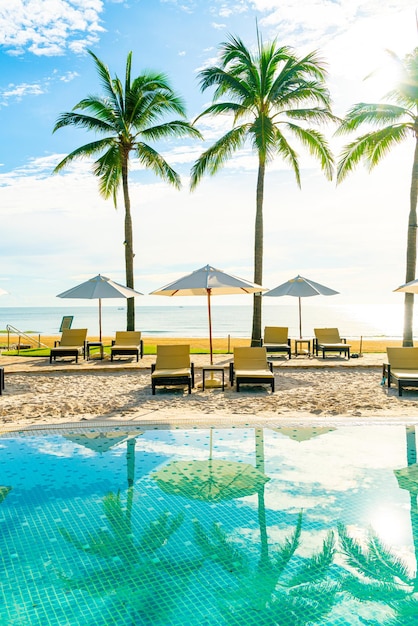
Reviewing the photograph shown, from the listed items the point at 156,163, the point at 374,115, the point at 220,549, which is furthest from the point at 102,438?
the point at 156,163

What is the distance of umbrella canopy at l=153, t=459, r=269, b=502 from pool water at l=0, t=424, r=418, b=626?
2cm

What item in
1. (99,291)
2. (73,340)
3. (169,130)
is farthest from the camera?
(169,130)

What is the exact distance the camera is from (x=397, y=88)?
47.8 feet

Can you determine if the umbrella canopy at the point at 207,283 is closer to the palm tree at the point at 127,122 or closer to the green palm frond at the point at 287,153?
the palm tree at the point at 127,122

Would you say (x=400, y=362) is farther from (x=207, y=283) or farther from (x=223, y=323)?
(x=223, y=323)

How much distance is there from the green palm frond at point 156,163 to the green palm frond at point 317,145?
486cm

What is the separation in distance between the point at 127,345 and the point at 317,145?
937cm

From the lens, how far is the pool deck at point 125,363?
42.2ft

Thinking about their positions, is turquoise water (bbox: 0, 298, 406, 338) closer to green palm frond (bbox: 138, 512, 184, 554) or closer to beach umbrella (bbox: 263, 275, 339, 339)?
beach umbrella (bbox: 263, 275, 339, 339)

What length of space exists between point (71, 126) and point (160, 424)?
1354 cm

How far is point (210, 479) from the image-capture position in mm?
5895

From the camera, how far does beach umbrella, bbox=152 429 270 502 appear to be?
5477 mm

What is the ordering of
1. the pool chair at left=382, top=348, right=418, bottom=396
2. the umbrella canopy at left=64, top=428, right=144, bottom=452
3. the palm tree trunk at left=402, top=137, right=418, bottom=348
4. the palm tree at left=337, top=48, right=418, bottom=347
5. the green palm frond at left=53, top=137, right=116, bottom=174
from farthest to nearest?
the green palm frond at left=53, top=137, right=116, bottom=174 → the palm tree trunk at left=402, top=137, right=418, bottom=348 → the palm tree at left=337, top=48, right=418, bottom=347 → the pool chair at left=382, top=348, right=418, bottom=396 → the umbrella canopy at left=64, top=428, right=144, bottom=452

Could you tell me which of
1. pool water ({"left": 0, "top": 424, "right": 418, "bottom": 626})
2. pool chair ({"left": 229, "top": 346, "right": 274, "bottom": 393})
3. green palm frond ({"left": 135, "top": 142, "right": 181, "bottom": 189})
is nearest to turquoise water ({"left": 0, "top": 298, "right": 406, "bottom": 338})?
green palm frond ({"left": 135, "top": 142, "right": 181, "bottom": 189})
